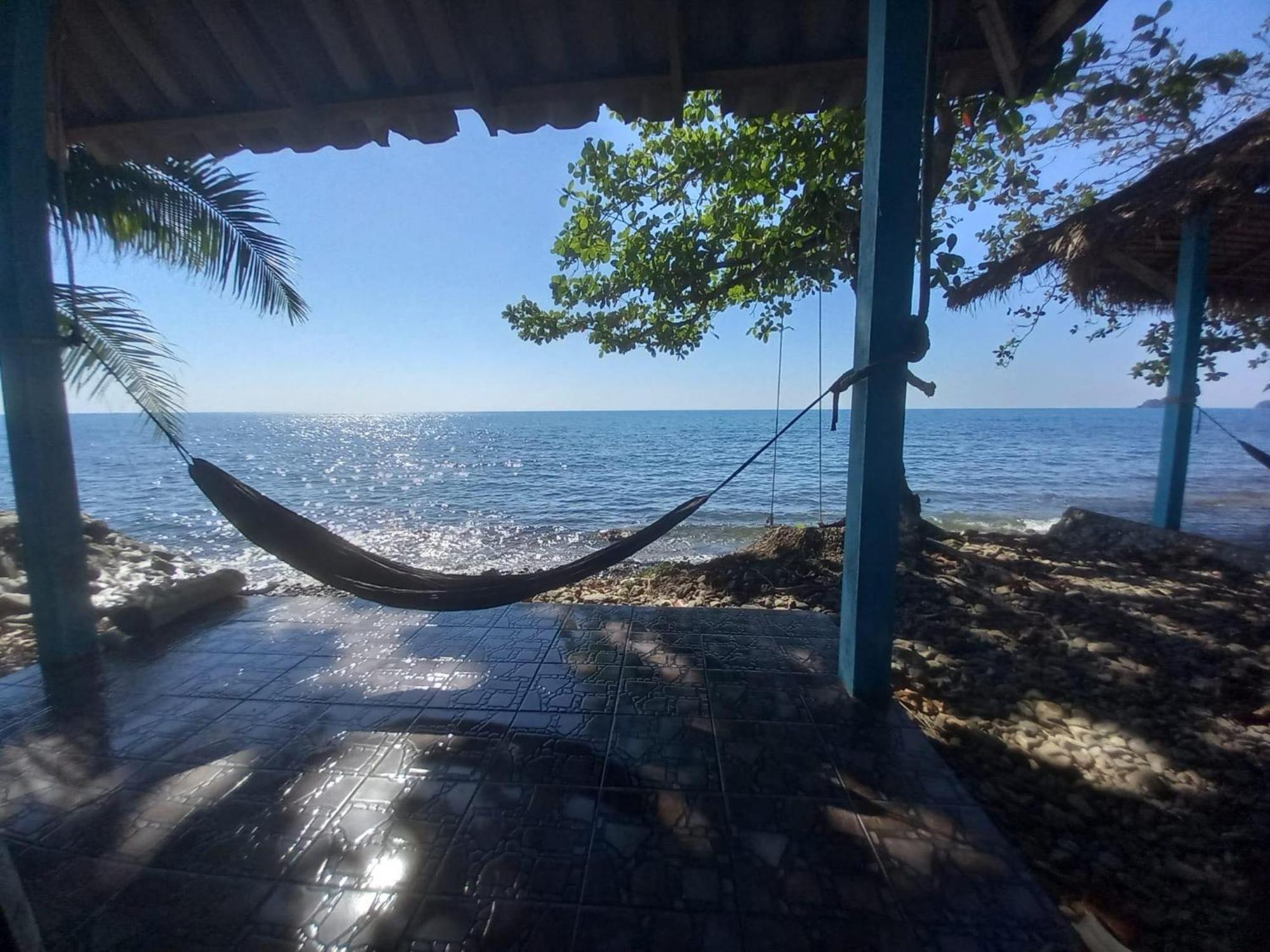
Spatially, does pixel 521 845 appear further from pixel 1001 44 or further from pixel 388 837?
pixel 1001 44

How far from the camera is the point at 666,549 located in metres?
8.21

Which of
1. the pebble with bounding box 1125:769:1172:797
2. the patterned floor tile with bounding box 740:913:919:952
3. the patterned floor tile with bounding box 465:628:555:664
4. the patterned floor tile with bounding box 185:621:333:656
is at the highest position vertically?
the patterned floor tile with bounding box 185:621:333:656

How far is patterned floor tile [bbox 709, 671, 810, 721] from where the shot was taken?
1891 millimetres

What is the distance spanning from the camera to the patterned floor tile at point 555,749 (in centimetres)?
160

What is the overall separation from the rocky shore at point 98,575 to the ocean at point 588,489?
2.39 ft

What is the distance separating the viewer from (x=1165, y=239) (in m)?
4.46

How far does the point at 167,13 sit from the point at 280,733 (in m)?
2.65

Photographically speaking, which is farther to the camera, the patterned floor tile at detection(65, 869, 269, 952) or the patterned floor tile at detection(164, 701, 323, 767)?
the patterned floor tile at detection(164, 701, 323, 767)

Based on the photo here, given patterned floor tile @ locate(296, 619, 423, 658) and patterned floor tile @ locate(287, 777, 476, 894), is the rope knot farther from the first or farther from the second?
patterned floor tile @ locate(296, 619, 423, 658)

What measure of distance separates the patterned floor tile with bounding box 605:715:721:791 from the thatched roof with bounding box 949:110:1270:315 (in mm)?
4566

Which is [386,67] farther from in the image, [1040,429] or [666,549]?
[1040,429]

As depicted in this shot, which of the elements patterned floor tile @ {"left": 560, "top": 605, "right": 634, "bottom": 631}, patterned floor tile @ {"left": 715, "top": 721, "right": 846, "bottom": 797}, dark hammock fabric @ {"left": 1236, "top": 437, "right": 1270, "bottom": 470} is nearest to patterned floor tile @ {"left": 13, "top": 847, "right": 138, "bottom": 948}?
patterned floor tile @ {"left": 715, "top": 721, "right": 846, "bottom": 797}

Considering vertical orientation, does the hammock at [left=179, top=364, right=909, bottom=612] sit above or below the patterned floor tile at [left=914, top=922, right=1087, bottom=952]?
above

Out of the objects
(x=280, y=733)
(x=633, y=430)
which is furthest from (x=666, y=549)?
(x=633, y=430)
